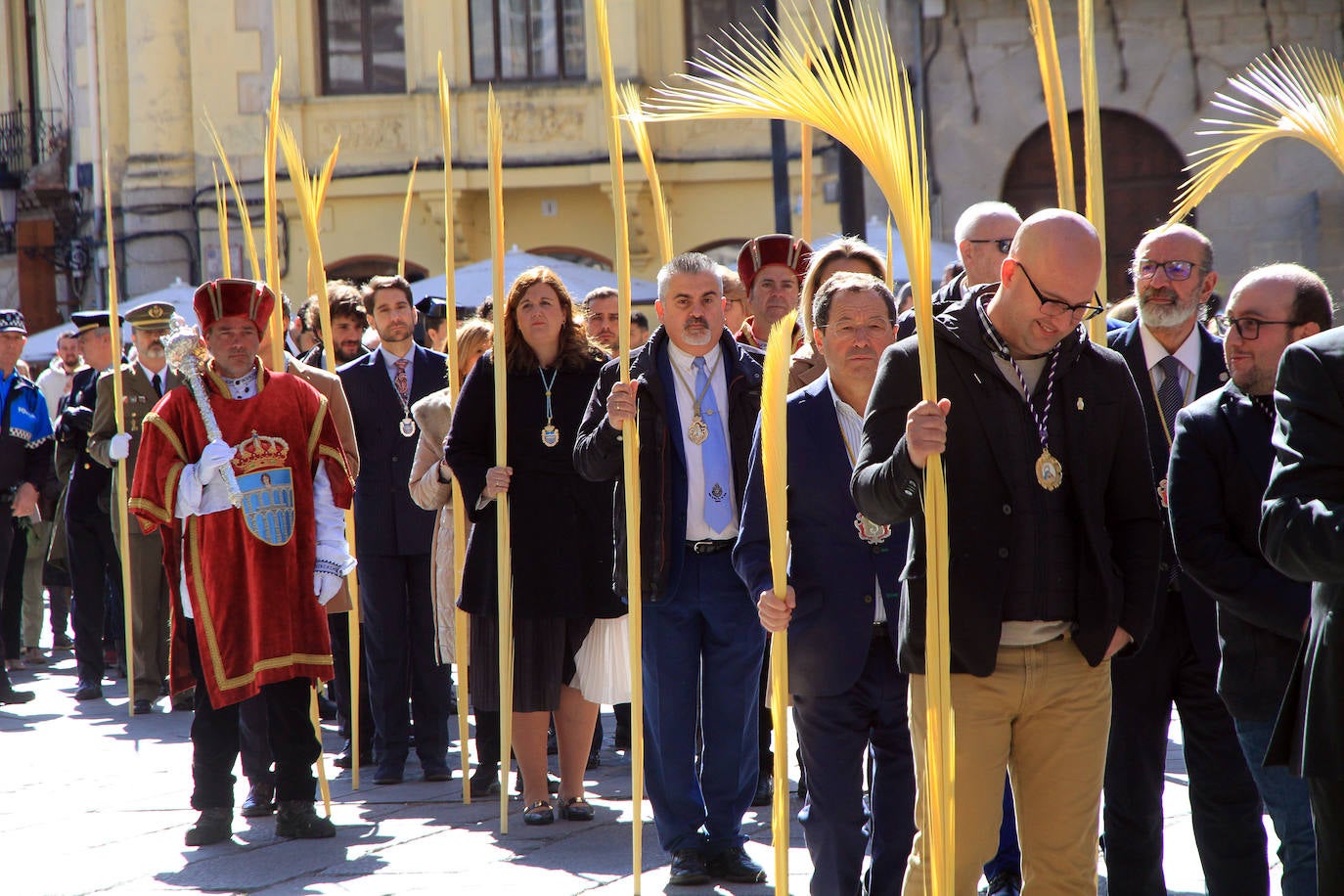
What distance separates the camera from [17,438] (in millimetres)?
9516

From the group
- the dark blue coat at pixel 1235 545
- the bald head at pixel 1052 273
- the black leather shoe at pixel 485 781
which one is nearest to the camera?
the bald head at pixel 1052 273

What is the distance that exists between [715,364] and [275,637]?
175 centimetres

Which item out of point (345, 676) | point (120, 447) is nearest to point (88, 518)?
point (120, 447)

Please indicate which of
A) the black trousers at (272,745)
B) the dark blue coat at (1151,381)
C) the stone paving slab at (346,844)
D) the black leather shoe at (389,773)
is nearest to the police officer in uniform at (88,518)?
the stone paving slab at (346,844)

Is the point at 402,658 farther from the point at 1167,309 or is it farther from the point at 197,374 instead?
the point at 1167,309

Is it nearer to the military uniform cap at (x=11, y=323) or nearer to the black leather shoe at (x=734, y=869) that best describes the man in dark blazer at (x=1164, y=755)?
the black leather shoe at (x=734, y=869)

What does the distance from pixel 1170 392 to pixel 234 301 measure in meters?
3.04

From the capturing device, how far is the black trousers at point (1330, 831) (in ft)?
9.65

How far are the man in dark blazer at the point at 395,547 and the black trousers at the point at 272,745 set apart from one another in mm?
943

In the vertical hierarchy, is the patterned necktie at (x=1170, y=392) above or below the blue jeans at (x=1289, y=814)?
above

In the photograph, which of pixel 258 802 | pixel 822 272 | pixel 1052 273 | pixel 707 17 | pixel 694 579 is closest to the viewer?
pixel 1052 273

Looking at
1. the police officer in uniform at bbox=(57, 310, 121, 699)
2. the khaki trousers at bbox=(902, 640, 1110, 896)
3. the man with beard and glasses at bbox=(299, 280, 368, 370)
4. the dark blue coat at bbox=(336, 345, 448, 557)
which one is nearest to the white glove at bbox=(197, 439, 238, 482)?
the dark blue coat at bbox=(336, 345, 448, 557)

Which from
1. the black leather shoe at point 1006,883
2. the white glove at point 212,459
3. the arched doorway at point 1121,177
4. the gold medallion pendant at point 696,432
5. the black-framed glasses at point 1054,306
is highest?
the arched doorway at point 1121,177

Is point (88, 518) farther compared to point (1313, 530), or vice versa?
point (88, 518)
